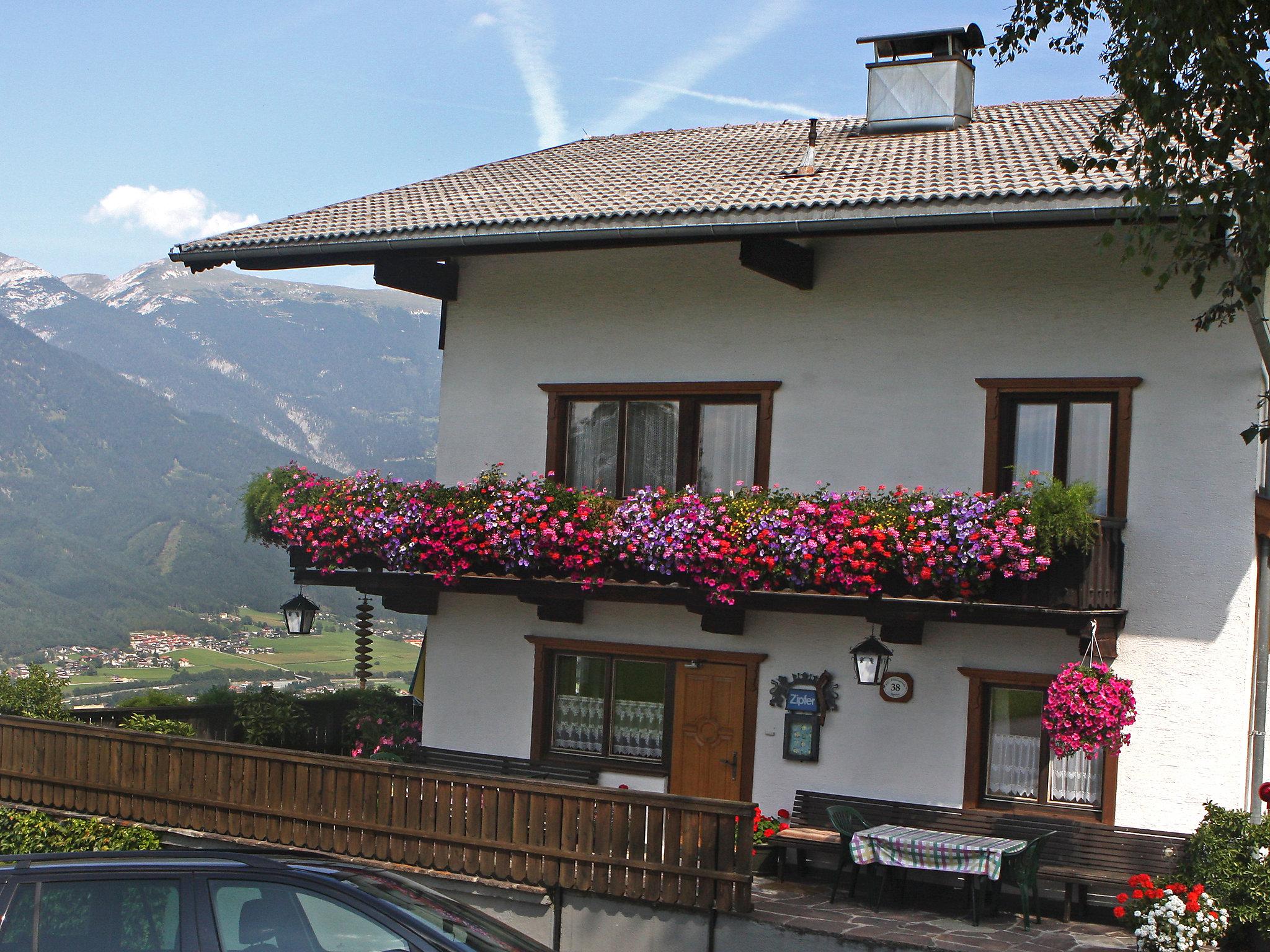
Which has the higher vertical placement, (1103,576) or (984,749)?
(1103,576)

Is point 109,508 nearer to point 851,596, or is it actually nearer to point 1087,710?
point 851,596

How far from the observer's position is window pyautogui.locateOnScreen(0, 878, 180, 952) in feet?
19.6

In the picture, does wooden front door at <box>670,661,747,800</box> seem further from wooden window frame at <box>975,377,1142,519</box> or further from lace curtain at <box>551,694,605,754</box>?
wooden window frame at <box>975,377,1142,519</box>

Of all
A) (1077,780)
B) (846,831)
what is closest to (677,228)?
(846,831)

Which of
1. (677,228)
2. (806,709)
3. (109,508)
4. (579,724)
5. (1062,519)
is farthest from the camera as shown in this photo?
(109,508)

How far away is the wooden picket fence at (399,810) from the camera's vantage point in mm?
10906

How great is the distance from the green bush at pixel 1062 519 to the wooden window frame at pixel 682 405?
121 inches

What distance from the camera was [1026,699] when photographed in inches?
498

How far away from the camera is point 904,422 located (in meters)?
13.3

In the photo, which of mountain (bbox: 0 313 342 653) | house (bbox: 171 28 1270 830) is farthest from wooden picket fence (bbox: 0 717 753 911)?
mountain (bbox: 0 313 342 653)

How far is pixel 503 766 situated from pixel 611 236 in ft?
19.0

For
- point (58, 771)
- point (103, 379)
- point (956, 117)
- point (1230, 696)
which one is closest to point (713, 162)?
point (956, 117)

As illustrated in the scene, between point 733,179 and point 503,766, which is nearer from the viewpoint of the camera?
point 733,179

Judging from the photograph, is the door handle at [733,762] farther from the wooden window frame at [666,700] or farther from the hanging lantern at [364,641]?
the hanging lantern at [364,641]
